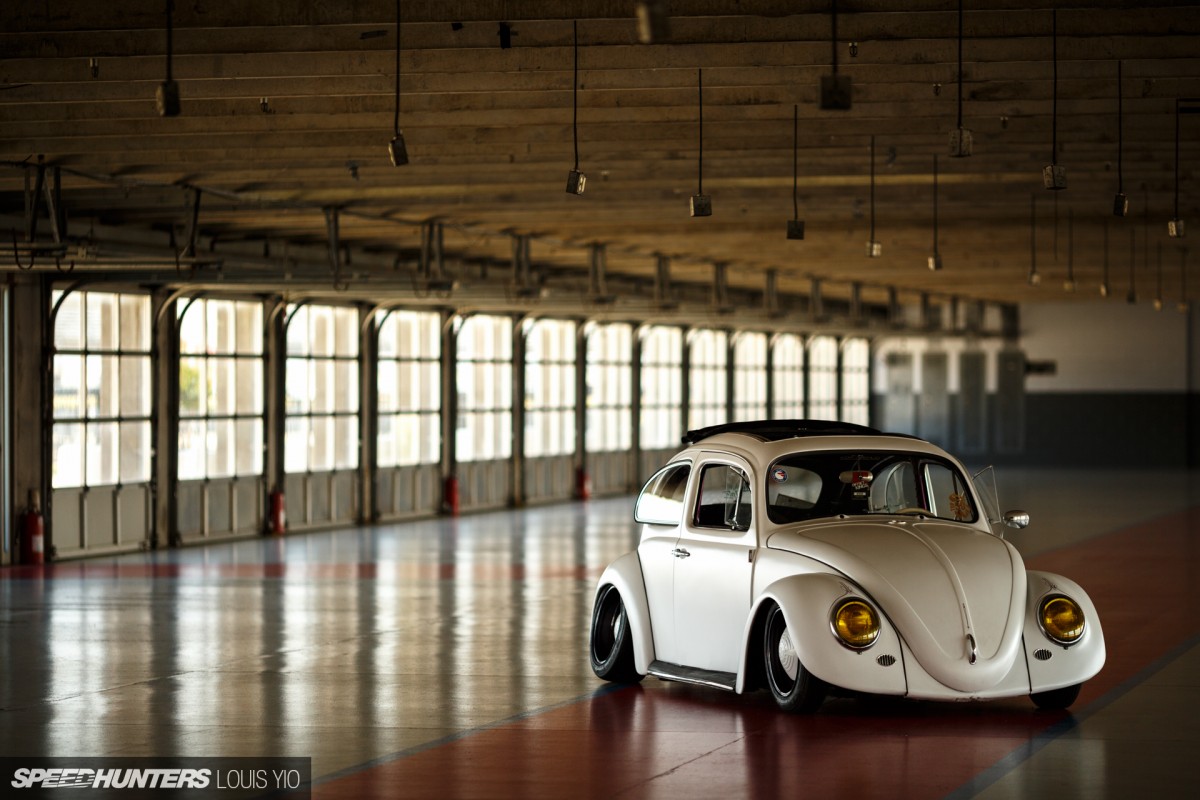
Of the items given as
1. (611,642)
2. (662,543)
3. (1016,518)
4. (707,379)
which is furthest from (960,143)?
(707,379)

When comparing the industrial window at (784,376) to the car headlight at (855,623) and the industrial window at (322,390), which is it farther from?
the car headlight at (855,623)

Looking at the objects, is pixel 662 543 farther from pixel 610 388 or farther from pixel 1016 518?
pixel 610 388

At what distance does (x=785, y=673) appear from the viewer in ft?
32.3

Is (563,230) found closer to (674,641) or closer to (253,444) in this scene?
(253,444)

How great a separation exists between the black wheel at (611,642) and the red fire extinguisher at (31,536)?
12.5 meters

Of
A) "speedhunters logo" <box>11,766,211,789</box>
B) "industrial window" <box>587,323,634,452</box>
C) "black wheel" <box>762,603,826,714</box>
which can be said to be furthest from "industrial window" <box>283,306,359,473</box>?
"speedhunters logo" <box>11,766,211,789</box>

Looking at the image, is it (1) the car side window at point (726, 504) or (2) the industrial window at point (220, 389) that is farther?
(2) the industrial window at point (220, 389)

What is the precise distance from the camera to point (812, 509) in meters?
10.4

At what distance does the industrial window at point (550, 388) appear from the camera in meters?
35.7

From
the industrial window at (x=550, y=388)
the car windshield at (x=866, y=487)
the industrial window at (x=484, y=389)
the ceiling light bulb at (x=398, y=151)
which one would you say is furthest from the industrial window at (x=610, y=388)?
the car windshield at (x=866, y=487)

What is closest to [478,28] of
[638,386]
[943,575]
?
[943,575]

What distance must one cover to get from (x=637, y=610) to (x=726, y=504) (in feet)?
3.16

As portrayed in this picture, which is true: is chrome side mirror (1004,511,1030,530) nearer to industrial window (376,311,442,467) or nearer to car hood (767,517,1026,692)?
car hood (767,517,1026,692)

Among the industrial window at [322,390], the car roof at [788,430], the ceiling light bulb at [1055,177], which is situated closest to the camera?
the car roof at [788,430]
